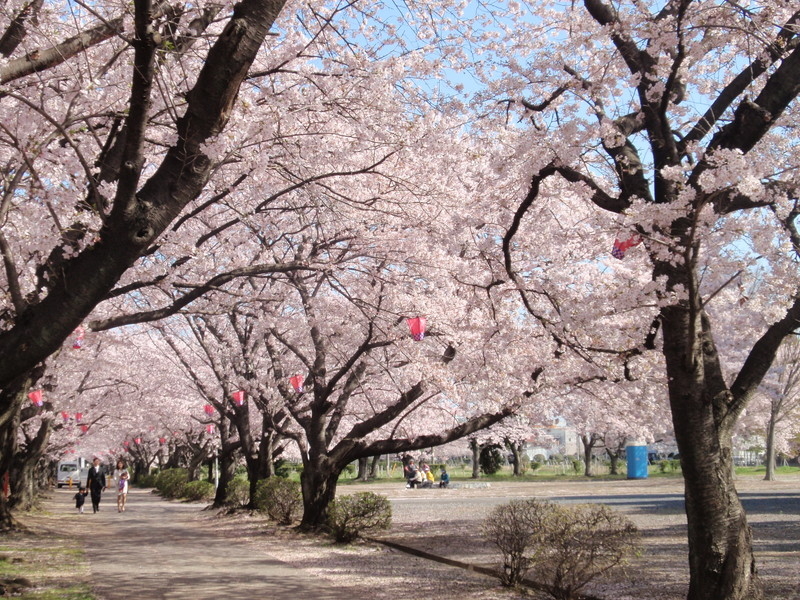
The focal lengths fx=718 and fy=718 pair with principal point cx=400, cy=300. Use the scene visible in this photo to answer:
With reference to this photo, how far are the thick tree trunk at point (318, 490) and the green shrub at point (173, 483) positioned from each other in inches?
719

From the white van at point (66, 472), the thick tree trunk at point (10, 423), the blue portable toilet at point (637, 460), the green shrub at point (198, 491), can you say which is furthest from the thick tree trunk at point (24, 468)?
the white van at point (66, 472)

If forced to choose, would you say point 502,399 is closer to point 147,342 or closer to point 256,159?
point 256,159

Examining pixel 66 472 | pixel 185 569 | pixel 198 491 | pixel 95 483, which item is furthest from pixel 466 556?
pixel 66 472

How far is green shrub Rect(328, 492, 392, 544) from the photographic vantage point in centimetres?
1291

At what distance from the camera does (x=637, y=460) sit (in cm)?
4066

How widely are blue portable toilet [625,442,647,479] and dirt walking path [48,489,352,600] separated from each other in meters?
29.5

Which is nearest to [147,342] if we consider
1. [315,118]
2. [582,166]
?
[315,118]

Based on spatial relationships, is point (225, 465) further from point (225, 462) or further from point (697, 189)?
point (697, 189)

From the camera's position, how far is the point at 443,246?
11.1 metres

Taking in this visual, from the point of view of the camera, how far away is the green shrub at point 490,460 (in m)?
52.1

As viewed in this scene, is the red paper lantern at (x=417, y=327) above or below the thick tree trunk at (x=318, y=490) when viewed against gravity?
above

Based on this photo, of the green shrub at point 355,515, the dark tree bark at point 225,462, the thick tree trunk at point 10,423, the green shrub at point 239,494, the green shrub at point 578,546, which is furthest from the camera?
the dark tree bark at point 225,462

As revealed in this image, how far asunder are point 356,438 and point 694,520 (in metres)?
9.08

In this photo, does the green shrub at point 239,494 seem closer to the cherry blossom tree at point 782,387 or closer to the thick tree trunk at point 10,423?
the thick tree trunk at point 10,423
